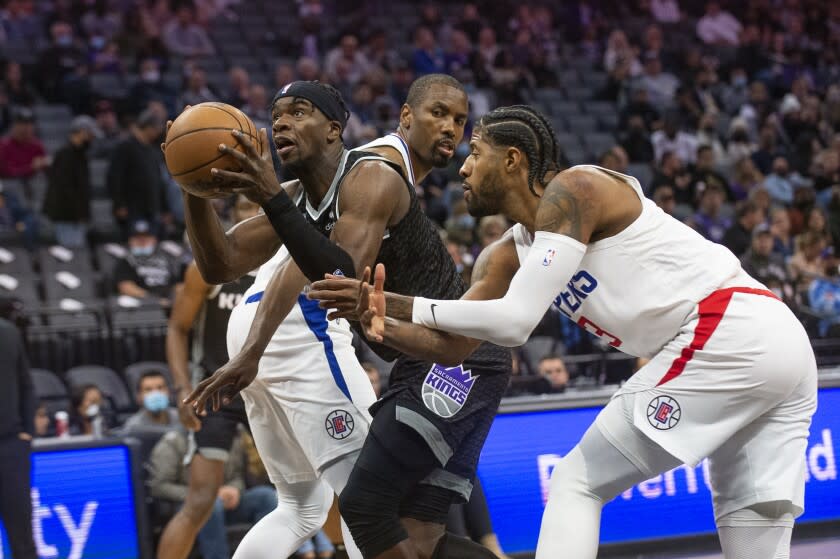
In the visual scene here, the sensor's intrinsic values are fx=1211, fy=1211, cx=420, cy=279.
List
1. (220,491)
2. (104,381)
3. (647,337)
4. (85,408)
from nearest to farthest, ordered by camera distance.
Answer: (647,337), (220,491), (85,408), (104,381)

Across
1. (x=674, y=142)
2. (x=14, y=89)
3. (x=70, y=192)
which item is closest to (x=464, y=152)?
(x=674, y=142)

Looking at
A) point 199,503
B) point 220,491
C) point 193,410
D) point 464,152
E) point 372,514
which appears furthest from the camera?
point 464,152

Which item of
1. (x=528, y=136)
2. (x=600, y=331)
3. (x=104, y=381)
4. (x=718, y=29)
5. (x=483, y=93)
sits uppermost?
(x=528, y=136)

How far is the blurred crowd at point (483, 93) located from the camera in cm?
1159

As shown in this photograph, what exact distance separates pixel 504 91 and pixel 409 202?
455 inches

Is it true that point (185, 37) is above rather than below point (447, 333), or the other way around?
below

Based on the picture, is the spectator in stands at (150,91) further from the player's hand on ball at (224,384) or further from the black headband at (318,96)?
the player's hand on ball at (224,384)

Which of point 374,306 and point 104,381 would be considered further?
point 104,381

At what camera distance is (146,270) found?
10.8m

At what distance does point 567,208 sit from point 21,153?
383 inches

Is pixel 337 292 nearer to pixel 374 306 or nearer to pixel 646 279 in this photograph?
pixel 374 306

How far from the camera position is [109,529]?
22.7 feet

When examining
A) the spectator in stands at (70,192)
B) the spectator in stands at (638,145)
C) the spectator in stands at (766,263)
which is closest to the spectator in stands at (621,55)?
the spectator in stands at (638,145)

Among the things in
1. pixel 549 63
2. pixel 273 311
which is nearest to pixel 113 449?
pixel 273 311
